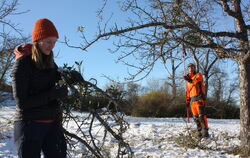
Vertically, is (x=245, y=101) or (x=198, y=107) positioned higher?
(x=245, y=101)

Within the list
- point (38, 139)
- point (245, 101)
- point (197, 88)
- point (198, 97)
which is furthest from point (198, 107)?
point (38, 139)

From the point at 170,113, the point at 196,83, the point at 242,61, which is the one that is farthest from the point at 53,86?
the point at 170,113

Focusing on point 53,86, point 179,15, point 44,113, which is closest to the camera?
point 44,113

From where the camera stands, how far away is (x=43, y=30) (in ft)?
6.92

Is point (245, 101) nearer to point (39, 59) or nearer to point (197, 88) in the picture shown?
point (197, 88)

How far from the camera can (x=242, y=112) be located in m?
5.26

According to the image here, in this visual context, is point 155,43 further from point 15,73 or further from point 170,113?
point 170,113

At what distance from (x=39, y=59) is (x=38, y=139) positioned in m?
0.68

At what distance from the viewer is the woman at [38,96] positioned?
6.44ft

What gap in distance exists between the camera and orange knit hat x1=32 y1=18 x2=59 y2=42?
6.90 ft

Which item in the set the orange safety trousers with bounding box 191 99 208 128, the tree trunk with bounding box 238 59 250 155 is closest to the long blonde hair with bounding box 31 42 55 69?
the tree trunk with bounding box 238 59 250 155

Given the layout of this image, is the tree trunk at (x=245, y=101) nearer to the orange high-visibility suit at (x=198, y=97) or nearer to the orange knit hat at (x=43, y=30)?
the orange high-visibility suit at (x=198, y=97)

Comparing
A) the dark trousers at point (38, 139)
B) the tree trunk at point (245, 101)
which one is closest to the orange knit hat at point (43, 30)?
the dark trousers at point (38, 139)

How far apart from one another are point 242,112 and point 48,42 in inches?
182
